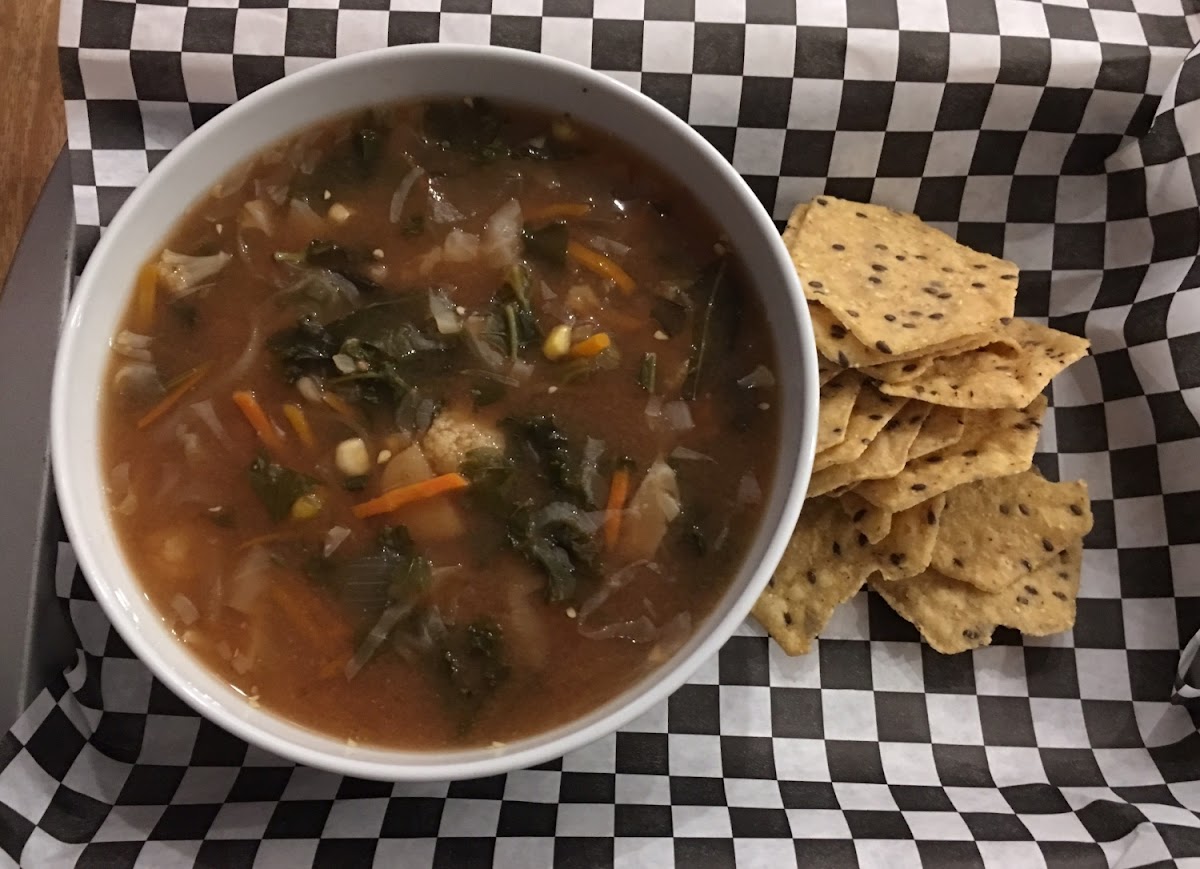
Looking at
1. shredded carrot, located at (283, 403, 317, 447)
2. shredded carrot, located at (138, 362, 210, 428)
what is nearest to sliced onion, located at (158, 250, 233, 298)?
shredded carrot, located at (138, 362, 210, 428)

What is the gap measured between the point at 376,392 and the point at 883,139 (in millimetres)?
1374

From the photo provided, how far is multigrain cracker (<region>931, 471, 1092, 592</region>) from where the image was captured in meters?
2.20

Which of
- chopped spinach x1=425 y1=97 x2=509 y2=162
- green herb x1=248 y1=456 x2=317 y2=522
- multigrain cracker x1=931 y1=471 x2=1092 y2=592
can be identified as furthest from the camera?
multigrain cracker x1=931 y1=471 x2=1092 y2=592

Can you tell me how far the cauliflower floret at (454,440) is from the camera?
172 cm

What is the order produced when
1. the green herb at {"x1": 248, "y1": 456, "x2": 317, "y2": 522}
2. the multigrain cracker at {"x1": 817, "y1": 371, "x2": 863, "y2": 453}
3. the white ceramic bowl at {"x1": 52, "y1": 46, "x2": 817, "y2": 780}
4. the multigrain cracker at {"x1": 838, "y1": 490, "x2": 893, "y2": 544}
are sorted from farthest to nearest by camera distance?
the multigrain cracker at {"x1": 838, "y1": 490, "x2": 893, "y2": 544}
the multigrain cracker at {"x1": 817, "y1": 371, "x2": 863, "y2": 453}
the green herb at {"x1": 248, "y1": 456, "x2": 317, "y2": 522}
the white ceramic bowl at {"x1": 52, "y1": 46, "x2": 817, "y2": 780}

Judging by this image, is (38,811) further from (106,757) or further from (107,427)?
(107,427)

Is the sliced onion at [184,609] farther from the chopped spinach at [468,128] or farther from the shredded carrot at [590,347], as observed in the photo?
the chopped spinach at [468,128]

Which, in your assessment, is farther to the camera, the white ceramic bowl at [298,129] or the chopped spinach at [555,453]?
the chopped spinach at [555,453]

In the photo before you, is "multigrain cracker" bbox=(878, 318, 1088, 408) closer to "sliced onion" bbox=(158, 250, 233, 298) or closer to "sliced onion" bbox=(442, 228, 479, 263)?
"sliced onion" bbox=(442, 228, 479, 263)

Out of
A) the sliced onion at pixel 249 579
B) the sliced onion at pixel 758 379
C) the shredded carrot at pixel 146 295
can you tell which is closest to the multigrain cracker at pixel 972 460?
the sliced onion at pixel 758 379

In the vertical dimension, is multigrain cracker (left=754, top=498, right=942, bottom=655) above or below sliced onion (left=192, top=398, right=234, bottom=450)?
below

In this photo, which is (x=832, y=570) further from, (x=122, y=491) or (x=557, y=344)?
(x=122, y=491)

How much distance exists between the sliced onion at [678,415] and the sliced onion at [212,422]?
83cm

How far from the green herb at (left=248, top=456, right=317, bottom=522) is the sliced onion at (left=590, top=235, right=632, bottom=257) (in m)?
0.71
